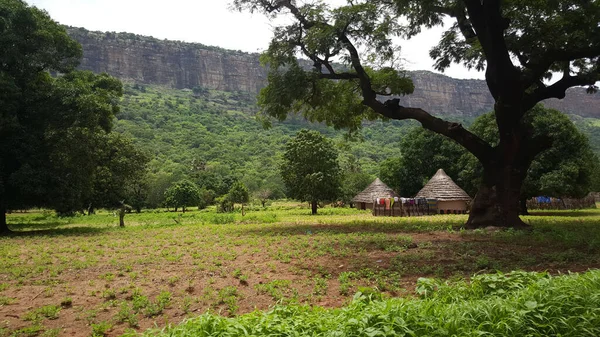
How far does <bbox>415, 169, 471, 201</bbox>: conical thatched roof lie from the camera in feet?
93.4

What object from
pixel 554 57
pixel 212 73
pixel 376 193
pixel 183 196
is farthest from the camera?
pixel 212 73

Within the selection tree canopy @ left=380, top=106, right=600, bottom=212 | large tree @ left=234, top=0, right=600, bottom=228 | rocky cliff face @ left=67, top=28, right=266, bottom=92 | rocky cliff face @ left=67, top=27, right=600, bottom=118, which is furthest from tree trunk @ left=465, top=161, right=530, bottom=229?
rocky cliff face @ left=67, top=27, right=600, bottom=118

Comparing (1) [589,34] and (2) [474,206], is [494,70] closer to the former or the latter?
(1) [589,34]

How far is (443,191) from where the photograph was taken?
28.8 metres

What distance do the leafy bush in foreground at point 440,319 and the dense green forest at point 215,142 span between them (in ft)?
148

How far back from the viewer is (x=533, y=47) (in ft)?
44.4

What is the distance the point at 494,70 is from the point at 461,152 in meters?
23.3

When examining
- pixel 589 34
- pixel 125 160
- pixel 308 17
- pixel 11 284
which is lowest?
pixel 11 284

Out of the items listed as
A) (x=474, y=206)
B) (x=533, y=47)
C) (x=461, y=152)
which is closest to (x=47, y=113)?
(x=474, y=206)

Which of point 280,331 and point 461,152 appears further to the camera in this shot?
point 461,152

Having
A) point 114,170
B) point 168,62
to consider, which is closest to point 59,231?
point 114,170

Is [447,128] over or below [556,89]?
below

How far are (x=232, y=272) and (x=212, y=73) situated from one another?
12991 centimetres

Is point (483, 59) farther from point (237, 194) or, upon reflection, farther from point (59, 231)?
point (237, 194)
